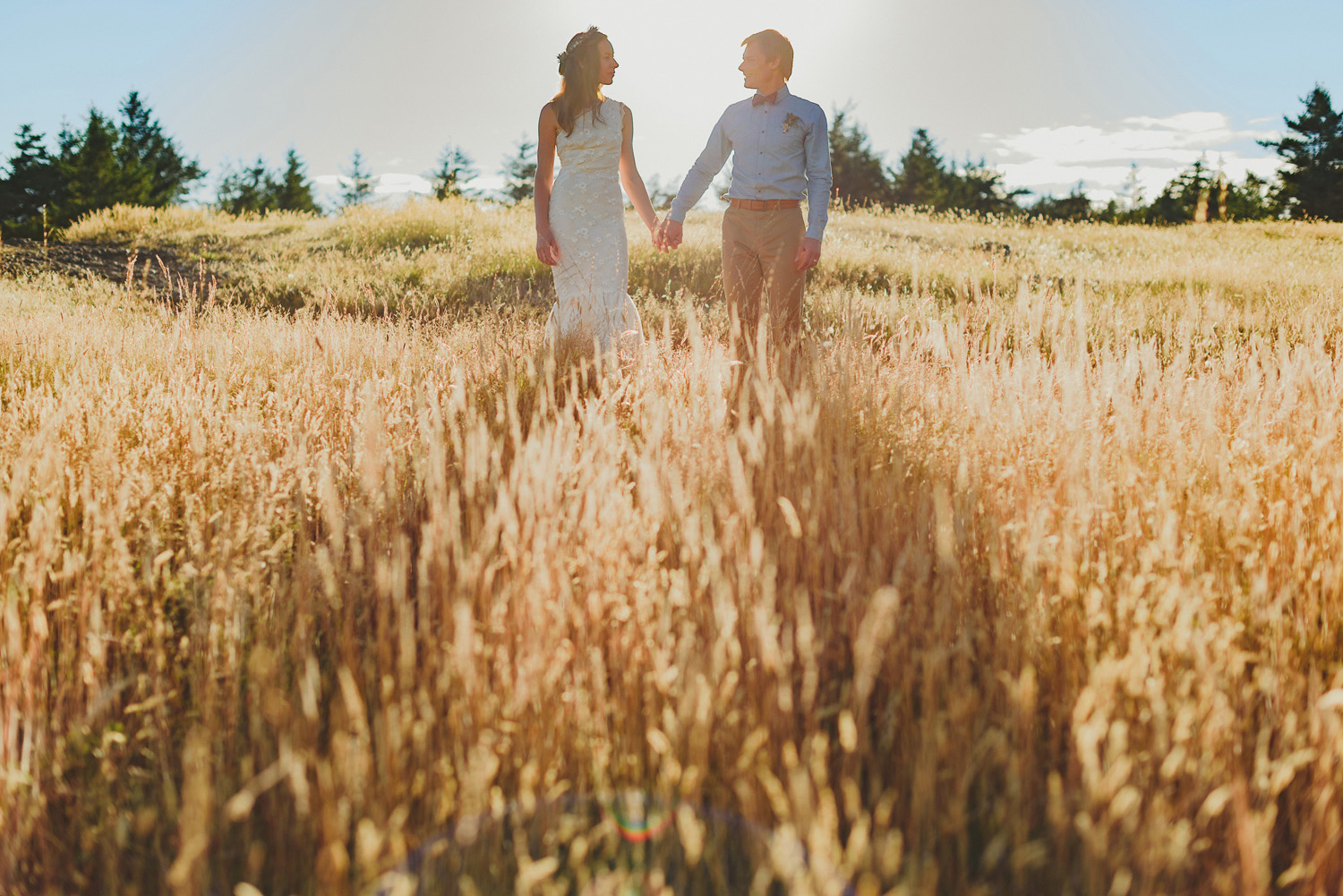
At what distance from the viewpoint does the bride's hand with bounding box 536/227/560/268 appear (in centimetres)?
493

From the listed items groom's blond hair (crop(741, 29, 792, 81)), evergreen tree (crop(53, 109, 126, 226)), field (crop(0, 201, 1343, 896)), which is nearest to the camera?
field (crop(0, 201, 1343, 896))

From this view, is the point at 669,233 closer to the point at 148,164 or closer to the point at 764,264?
the point at 764,264

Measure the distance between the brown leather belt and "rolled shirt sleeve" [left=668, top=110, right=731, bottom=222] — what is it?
286 mm

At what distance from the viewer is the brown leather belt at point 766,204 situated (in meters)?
4.92

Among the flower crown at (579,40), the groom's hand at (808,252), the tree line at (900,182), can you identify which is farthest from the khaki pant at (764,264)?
the tree line at (900,182)

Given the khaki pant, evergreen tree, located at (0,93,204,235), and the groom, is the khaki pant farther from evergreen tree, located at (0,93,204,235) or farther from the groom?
evergreen tree, located at (0,93,204,235)

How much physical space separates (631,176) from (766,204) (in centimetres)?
91

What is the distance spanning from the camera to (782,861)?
870 mm

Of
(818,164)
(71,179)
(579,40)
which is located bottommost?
(818,164)

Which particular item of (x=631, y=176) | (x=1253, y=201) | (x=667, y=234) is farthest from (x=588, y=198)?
(x=1253, y=201)

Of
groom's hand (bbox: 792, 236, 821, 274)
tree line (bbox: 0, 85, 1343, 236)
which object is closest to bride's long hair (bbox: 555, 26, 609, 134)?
groom's hand (bbox: 792, 236, 821, 274)

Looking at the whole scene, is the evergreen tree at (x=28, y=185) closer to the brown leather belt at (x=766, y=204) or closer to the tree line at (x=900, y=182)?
the tree line at (x=900, y=182)

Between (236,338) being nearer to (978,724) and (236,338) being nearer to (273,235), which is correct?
(978,724)

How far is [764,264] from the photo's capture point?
16.7 ft
